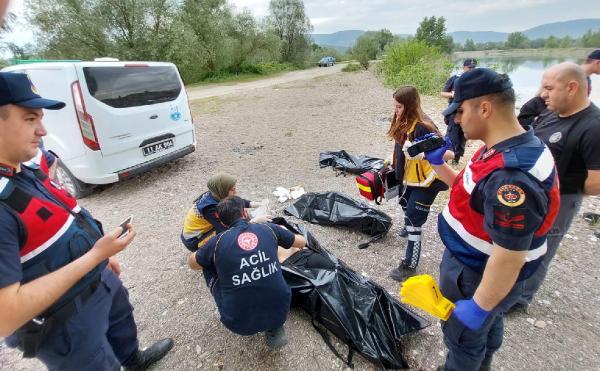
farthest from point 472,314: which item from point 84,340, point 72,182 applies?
point 72,182

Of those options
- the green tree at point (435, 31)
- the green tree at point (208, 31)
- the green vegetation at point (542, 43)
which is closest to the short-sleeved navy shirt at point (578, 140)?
the green tree at point (208, 31)

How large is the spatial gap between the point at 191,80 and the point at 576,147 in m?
24.0

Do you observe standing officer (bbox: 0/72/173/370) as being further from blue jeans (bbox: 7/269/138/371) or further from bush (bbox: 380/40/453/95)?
bush (bbox: 380/40/453/95)

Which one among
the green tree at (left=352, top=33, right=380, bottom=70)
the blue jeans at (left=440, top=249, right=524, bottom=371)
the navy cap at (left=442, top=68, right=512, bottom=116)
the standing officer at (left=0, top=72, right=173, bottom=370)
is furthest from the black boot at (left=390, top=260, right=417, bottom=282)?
the green tree at (left=352, top=33, right=380, bottom=70)

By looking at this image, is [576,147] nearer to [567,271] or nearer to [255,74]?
[567,271]

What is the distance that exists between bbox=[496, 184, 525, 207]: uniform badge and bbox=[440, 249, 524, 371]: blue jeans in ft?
1.79

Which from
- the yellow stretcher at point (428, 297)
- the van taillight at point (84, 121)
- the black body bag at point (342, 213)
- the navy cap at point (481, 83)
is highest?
the navy cap at point (481, 83)

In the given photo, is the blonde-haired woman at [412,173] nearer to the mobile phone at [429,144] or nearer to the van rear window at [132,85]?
the mobile phone at [429,144]

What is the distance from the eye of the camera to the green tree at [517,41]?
62.6 m

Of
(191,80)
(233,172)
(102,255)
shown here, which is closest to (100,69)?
(233,172)

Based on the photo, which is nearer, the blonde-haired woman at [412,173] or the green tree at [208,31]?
the blonde-haired woman at [412,173]

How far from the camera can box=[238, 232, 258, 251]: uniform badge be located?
1.84m

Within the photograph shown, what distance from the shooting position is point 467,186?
1.45 metres

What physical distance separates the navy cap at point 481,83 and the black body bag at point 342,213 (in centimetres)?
216
